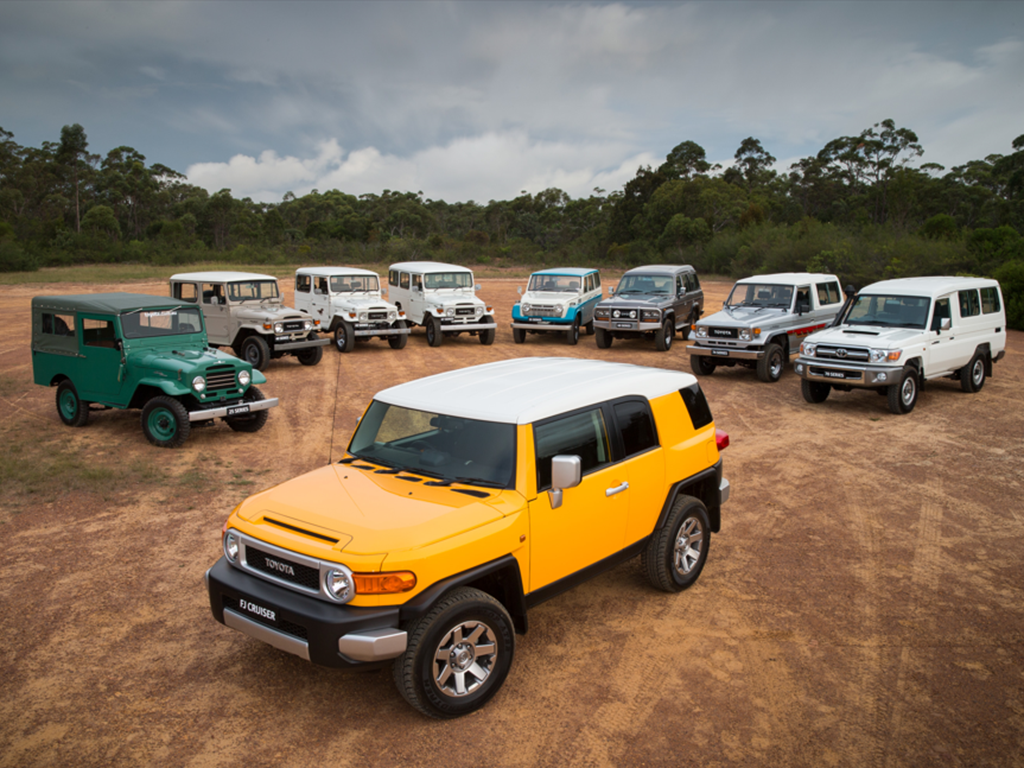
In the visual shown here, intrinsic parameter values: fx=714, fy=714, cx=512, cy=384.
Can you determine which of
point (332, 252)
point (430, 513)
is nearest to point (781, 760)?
point (430, 513)

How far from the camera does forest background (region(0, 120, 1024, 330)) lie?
37344 millimetres

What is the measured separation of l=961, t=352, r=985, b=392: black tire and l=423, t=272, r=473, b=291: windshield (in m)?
11.9

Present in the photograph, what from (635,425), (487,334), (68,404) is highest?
(635,425)

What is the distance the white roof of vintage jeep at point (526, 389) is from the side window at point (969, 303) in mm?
9416

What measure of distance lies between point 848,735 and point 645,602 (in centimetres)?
175

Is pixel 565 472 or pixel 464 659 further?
pixel 565 472

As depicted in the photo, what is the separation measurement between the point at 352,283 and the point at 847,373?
1201 cm

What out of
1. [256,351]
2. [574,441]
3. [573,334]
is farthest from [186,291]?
[574,441]

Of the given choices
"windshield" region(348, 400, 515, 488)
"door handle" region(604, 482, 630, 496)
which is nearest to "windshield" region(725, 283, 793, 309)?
"door handle" region(604, 482, 630, 496)

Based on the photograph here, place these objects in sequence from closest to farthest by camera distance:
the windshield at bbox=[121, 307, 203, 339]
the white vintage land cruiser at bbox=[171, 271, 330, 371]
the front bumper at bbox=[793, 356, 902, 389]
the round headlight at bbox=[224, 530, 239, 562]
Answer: the round headlight at bbox=[224, 530, 239, 562], the windshield at bbox=[121, 307, 203, 339], the front bumper at bbox=[793, 356, 902, 389], the white vintage land cruiser at bbox=[171, 271, 330, 371]

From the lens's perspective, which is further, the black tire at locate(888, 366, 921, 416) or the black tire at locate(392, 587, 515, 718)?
the black tire at locate(888, 366, 921, 416)

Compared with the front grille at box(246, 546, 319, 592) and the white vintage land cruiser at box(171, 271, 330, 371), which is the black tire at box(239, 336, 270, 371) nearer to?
the white vintage land cruiser at box(171, 271, 330, 371)

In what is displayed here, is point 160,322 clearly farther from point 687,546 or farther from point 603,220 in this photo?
point 603,220

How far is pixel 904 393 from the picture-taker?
11562 millimetres
